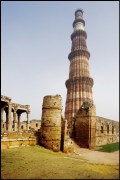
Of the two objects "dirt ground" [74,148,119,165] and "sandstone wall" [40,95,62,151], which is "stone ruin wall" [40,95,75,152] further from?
"dirt ground" [74,148,119,165]

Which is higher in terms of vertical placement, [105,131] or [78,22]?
[78,22]

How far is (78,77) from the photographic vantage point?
121ft

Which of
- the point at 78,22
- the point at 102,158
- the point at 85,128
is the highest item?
the point at 78,22

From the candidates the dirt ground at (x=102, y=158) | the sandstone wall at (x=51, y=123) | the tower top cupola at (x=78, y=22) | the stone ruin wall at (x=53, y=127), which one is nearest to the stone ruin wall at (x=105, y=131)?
the dirt ground at (x=102, y=158)

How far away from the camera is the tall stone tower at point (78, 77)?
35.8 m

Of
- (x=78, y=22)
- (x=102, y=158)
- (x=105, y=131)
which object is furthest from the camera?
(x=78, y=22)

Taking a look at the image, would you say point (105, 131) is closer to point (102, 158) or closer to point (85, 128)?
point (85, 128)

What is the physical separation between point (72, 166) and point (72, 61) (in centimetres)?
2977

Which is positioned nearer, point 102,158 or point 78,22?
point 102,158

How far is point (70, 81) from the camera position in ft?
124

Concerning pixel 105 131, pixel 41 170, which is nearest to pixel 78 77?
pixel 105 131

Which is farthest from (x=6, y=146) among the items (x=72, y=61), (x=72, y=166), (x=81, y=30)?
(x=81, y=30)

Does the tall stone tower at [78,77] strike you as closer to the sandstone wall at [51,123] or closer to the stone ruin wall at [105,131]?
the stone ruin wall at [105,131]

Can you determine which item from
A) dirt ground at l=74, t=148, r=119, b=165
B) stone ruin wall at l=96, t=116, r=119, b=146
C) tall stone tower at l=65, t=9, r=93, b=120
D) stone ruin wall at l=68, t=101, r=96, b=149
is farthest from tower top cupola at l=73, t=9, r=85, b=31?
dirt ground at l=74, t=148, r=119, b=165
